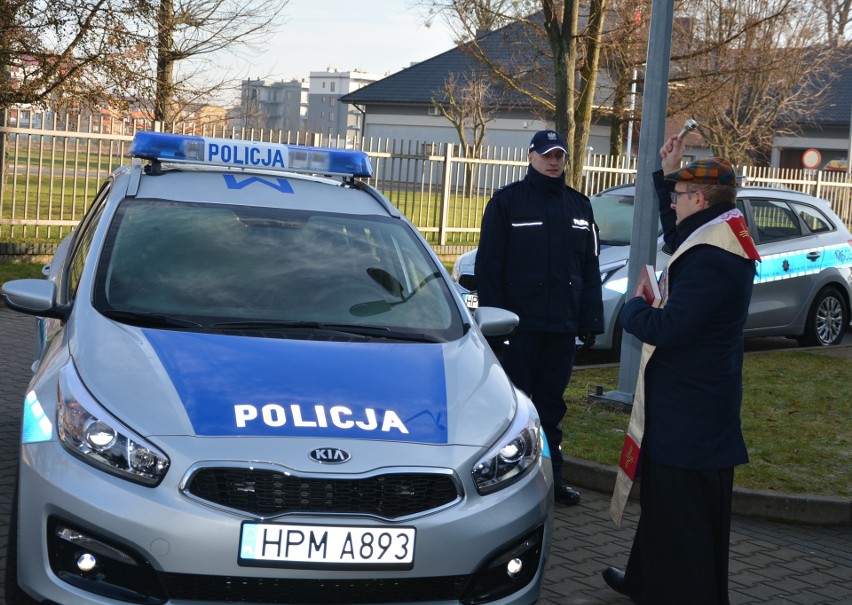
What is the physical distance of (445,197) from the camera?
19234mm

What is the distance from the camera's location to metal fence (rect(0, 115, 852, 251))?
15172mm

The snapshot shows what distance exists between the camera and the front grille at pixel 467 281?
34.1ft

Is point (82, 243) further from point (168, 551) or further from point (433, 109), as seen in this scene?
point (433, 109)

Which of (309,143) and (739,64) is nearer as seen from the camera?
(309,143)

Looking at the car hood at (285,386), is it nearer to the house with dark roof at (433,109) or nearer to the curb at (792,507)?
the curb at (792,507)

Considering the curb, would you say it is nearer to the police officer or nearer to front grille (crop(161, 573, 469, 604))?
the police officer

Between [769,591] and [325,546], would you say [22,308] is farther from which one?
[769,591]

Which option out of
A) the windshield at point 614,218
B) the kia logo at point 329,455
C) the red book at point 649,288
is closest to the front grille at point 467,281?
the windshield at point 614,218

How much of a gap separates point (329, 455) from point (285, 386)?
403 mm

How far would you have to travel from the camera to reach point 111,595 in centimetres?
354

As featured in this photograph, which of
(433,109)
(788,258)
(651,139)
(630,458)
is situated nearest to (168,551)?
(630,458)

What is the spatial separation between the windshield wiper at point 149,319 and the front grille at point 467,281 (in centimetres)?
601

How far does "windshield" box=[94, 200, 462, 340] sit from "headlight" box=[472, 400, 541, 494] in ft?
2.02

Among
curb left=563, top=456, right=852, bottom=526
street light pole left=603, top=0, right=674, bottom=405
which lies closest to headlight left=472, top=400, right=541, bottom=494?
curb left=563, top=456, right=852, bottom=526
